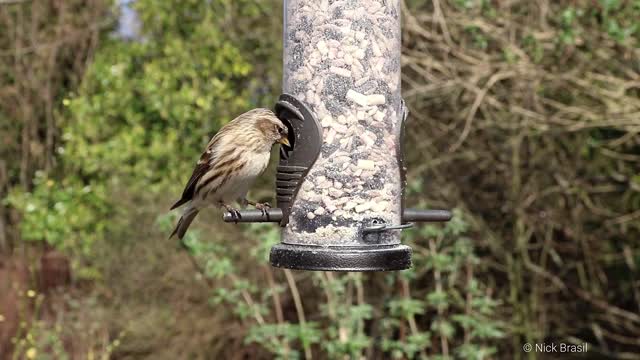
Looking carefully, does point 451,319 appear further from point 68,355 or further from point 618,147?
point 68,355

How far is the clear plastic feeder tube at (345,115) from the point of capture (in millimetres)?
4477

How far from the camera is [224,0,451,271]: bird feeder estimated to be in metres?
4.47

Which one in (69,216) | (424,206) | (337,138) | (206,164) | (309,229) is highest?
(337,138)

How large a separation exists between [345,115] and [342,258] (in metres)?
0.61

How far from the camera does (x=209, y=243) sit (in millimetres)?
7578

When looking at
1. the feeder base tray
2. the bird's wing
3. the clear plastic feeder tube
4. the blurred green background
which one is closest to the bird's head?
the clear plastic feeder tube

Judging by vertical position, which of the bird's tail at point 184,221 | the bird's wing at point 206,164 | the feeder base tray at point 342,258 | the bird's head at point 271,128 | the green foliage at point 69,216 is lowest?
the green foliage at point 69,216

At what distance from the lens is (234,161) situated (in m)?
4.80

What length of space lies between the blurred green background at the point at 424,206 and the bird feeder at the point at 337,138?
252 centimetres

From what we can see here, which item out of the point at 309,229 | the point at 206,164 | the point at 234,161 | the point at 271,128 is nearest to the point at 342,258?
the point at 309,229

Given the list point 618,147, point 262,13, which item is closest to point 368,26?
point 618,147

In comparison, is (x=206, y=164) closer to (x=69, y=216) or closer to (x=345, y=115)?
(x=345, y=115)

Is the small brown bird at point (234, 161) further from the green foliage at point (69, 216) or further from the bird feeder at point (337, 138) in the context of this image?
the green foliage at point (69, 216)

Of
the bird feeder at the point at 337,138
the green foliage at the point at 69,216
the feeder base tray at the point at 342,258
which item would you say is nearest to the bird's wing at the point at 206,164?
the bird feeder at the point at 337,138
